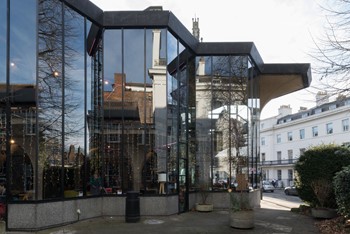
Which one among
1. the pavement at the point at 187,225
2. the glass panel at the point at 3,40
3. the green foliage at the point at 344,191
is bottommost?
the pavement at the point at 187,225

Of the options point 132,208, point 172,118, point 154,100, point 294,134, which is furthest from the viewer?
point 294,134

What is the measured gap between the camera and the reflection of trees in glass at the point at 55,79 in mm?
12070

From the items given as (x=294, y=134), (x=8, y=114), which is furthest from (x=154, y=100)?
(x=294, y=134)

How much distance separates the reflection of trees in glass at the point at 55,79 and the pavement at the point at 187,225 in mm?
2420

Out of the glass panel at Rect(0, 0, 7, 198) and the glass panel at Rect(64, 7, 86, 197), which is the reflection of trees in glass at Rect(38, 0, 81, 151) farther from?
the glass panel at Rect(0, 0, 7, 198)

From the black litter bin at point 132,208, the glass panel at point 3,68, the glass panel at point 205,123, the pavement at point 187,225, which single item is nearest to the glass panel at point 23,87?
the glass panel at point 3,68

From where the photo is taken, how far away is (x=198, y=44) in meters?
17.9

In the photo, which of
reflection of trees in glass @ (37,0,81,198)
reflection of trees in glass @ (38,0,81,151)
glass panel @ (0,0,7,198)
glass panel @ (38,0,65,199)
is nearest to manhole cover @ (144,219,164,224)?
glass panel @ (38,0,65,199)

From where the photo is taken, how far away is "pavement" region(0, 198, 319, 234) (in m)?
11.3

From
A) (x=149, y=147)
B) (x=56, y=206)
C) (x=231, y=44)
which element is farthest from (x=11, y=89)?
(x=231, y=44)

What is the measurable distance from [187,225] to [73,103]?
5.87 m

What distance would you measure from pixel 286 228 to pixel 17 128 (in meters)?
9.31

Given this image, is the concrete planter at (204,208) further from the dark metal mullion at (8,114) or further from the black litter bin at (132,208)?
the dark metal mullion at (8,114)

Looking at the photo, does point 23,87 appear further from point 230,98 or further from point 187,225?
point 230,98
